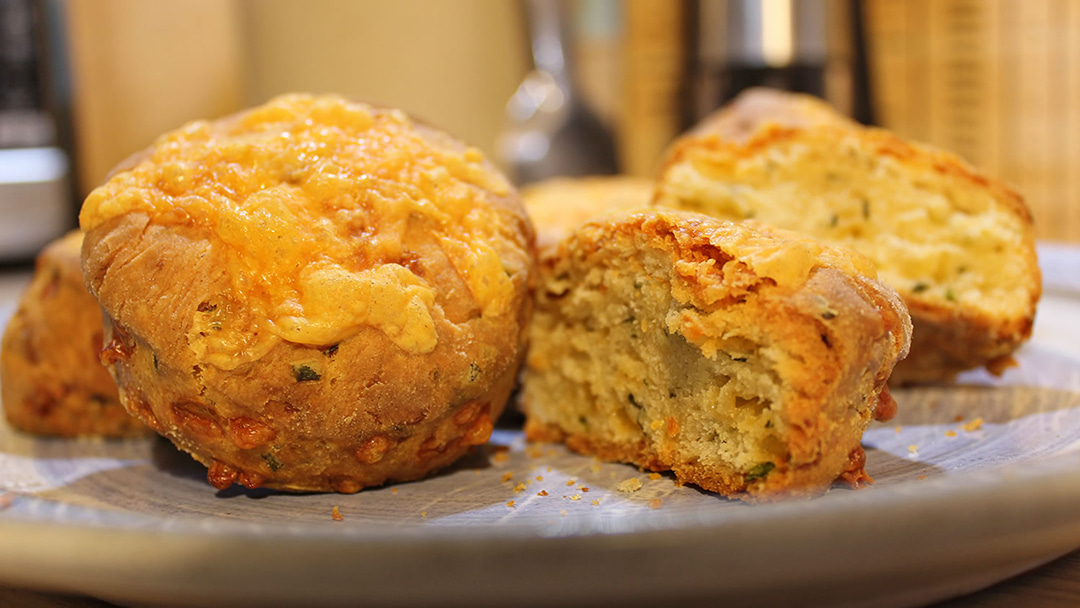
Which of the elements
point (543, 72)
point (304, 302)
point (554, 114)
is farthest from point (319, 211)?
point (543, 72)

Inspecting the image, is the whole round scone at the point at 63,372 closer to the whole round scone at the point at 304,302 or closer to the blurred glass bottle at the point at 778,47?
the whole round scone at the point at 304,302

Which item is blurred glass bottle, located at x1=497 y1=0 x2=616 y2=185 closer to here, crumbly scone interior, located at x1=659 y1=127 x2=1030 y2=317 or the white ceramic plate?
crumbly scone interior, located at x1=659 y1=127 x2=1030 y2=317

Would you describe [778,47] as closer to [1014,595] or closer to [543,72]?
[543,72]

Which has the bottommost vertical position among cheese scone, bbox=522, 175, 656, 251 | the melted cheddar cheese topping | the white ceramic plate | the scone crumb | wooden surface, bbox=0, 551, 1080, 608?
wooden surface, bbox=0, 551, 1080, 608

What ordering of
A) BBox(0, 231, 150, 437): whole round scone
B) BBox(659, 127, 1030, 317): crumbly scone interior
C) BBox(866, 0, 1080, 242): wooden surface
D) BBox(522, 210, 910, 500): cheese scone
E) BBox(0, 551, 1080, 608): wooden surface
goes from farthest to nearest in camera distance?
BBox(866, 0, 1080, 242): wooden surface, BBox(659, 127, 1030, 317): crumbly scone interior, BBox(0, 231, 150, 437): whole round scone, BBox(522, 210, 910, 500): cheese scone, BBox(0, 551, 1080, 608): wooden surface

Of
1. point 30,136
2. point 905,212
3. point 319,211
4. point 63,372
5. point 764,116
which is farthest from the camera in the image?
point 30,136

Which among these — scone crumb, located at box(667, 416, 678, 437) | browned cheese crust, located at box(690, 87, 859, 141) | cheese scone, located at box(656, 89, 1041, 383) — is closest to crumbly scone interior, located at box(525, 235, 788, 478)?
scone crumb, located at box(667, 416, 678, 437)

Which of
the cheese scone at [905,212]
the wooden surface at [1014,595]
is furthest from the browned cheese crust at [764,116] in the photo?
Result: the wooden surface at [1014,595]

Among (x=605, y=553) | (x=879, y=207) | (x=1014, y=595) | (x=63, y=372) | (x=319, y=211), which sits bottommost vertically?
(x=1014, y=595)

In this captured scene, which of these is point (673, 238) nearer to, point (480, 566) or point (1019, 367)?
point (480, 566)
